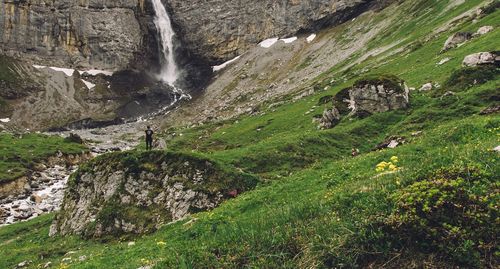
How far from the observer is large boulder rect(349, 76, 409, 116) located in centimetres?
3903

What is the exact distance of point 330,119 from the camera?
44.3 meters

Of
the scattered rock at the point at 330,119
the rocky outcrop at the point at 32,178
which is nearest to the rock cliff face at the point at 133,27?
the rocky outcrop at the point at 32,178

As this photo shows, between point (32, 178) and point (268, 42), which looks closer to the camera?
point (32, 178)

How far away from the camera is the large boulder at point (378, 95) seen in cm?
3903

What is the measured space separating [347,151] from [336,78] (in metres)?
51.6

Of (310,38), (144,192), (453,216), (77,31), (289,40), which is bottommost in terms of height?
A: (310,38)

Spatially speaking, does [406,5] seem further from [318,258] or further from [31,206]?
[318,258]

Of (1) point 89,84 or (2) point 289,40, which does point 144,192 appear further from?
(1) point 89,84

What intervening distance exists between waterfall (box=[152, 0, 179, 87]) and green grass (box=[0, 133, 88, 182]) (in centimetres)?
6696

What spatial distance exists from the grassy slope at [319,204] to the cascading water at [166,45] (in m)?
109

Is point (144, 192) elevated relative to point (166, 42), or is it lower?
lower

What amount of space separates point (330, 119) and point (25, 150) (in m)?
56.6

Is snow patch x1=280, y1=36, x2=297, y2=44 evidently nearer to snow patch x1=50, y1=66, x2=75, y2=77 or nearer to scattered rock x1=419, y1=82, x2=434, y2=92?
snow patch x1=50, y1=66, x2=75, y2=77

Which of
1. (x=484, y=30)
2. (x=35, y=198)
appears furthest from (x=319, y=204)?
(x=484, y=30)
